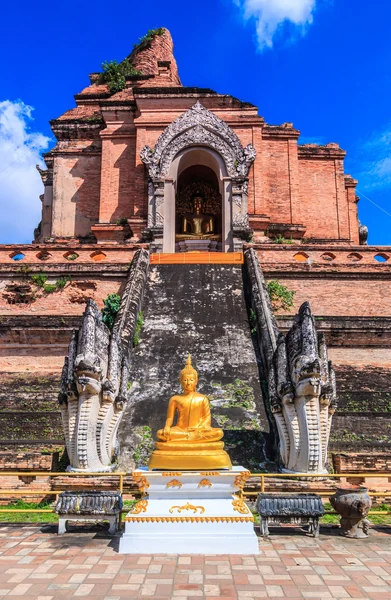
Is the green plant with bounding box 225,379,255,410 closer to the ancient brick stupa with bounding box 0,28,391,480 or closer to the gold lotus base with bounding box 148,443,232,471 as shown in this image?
the ancient brick stupa with bounding box 0,28,391,480

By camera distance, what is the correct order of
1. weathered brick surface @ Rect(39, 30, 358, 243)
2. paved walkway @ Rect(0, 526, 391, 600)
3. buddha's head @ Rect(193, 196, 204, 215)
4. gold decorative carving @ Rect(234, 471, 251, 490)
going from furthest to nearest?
buddha's head @ Rect(193, 196, 204, 215)
weathered brick surface @ Rect(39, 30, 358, 243)
gold decorative carving @ Rect(234, 471, 251, 490)
paved walkway @ Rect(0, 526, 391, 600)

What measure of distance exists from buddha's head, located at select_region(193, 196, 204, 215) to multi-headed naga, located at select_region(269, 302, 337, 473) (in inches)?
633

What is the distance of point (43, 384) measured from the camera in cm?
1269

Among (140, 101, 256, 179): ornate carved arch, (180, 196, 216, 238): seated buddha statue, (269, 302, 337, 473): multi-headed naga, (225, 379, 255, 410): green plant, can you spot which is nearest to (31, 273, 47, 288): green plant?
(140, 101, 256, 179): ornate carved arch

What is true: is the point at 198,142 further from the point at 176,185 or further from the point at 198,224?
the point at 198,224

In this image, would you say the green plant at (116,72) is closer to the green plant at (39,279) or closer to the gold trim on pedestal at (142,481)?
the green plant at (39,279)

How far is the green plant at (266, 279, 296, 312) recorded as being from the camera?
625 inches

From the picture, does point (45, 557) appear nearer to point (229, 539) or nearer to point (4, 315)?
point (229, 539)

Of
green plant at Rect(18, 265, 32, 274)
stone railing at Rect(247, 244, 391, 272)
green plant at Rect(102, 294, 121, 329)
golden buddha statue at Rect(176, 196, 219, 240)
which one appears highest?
golden buddha statue at Rect(176, 196, 219, 240)

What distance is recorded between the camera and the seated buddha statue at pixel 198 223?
80.5 ft

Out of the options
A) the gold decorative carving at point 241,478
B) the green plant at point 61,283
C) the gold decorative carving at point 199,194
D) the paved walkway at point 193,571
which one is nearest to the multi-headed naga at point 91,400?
the paved walkway at point 193,571

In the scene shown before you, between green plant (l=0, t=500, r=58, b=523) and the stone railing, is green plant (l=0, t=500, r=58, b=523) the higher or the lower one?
the lower one

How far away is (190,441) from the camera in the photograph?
673 centimetres

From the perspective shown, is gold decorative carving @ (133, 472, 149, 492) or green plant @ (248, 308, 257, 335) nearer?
gold decorative carving @ (133, 472, 149, 492)
